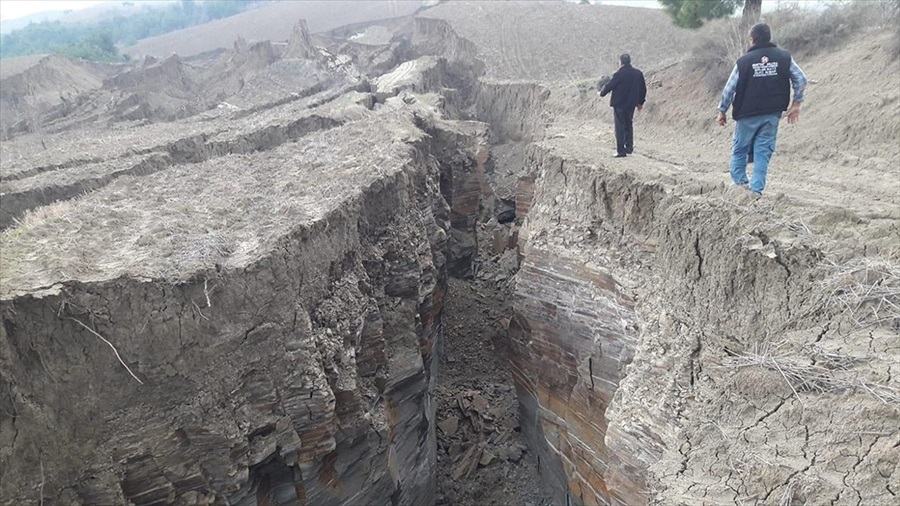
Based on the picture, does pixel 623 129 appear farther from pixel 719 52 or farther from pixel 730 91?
pixel 719 52

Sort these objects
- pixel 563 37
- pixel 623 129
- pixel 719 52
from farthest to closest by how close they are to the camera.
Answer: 1. pixel 563 37
2. pixel 719 52
3. pixel 623 129

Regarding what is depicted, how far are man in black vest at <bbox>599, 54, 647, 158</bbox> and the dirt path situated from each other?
4.23 m

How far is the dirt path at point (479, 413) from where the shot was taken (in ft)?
28.0

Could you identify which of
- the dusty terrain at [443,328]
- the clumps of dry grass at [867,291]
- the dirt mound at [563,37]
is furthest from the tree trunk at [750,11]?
the clumps of dry grass at [867,291]

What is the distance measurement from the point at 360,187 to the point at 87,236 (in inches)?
110

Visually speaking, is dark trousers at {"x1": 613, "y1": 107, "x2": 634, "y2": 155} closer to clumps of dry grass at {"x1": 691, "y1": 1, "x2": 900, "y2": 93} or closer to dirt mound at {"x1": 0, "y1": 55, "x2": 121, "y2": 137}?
clumps of dry grass at {"x1": 691, "y1": 1, "x2": 900, "y2": 93}

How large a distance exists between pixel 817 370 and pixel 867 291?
0.75 metres

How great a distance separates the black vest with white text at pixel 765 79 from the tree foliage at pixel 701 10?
10.6 metres

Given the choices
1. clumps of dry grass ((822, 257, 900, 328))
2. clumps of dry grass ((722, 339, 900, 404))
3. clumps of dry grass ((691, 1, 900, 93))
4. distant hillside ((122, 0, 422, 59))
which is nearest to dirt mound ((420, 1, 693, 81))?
clumps of dry grass ((691, 1, 900, 93))

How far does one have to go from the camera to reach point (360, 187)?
6.95 meters

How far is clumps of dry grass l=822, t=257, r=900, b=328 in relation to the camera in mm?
3625

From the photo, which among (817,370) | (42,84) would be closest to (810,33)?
(817,370)

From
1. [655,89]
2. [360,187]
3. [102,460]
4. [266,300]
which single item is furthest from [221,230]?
[655,89]

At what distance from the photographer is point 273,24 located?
54938 millimetres
